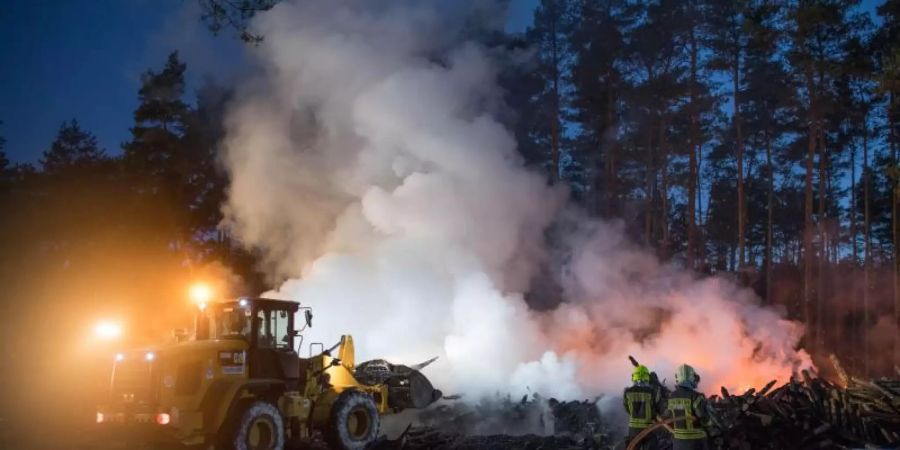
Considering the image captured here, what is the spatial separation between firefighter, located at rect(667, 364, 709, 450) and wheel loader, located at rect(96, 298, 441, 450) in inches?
259

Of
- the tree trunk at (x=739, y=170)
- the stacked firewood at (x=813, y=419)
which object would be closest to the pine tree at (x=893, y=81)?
the tree trunk at (x=739, y=170)

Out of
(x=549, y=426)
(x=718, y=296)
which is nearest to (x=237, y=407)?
Result: (x=549, y=426)

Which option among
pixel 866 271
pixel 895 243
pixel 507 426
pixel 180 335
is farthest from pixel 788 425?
pixel 866 271

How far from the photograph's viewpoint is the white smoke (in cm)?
2091

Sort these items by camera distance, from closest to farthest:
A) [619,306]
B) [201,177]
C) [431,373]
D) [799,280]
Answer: [431,373]
[619,306]
[201,177]
[799,280]

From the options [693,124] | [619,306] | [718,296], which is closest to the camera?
[718,296]

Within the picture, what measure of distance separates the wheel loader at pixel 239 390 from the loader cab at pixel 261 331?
0.7 inches

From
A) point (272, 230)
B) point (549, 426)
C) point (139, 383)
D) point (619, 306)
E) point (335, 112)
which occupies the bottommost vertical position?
point (549, 426)

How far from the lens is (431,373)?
1945cm

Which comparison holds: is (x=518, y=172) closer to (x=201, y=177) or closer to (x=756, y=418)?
(x=756, y=418)

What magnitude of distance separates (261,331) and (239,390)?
1.21 meters

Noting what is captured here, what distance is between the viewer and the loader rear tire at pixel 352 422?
13492 millimetres

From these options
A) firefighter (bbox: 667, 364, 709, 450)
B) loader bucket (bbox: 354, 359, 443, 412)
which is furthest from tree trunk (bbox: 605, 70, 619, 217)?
firefighter (bbox: 667, 364, 709, 450)

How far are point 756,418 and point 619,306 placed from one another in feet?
42.9
